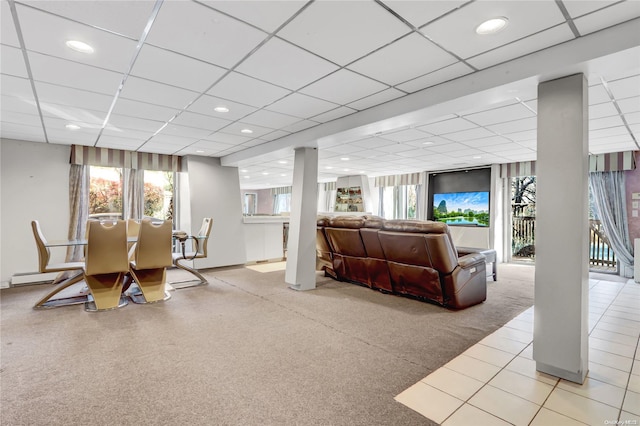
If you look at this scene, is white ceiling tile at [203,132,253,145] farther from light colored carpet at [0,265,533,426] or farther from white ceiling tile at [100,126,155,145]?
light colored carpet at [0,265,533,426]

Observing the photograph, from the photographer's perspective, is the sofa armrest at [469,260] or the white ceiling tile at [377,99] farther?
the sofa armrest at [469,260]

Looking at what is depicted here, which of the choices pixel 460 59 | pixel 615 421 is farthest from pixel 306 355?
pixel 460 59

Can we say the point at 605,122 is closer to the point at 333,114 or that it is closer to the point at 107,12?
the point at 333,114

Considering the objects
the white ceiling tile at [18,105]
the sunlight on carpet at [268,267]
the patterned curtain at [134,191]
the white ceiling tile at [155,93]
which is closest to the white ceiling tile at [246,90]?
the white ceiling tile at [155,93]

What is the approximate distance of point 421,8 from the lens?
1.87 meters

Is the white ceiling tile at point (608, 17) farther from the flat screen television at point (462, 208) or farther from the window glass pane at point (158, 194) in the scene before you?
the window glass pane at point (158, 194)

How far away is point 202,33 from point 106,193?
649 cm

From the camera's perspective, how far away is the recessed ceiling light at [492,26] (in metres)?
1.99

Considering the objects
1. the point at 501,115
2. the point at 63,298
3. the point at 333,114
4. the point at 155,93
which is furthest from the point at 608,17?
the point at 63,298

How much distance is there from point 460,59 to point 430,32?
55cm

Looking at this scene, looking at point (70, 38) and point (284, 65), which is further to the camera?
point (284, 65)

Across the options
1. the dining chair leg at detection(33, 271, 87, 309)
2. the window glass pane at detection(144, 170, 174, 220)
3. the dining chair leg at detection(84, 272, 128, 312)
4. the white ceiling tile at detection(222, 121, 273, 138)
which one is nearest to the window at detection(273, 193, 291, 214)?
the window glass pane at detection(144, 170, 174, 220)

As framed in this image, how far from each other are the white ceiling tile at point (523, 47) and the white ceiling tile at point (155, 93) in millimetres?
2762

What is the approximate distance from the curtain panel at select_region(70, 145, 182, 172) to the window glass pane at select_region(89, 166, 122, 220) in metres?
0.98
